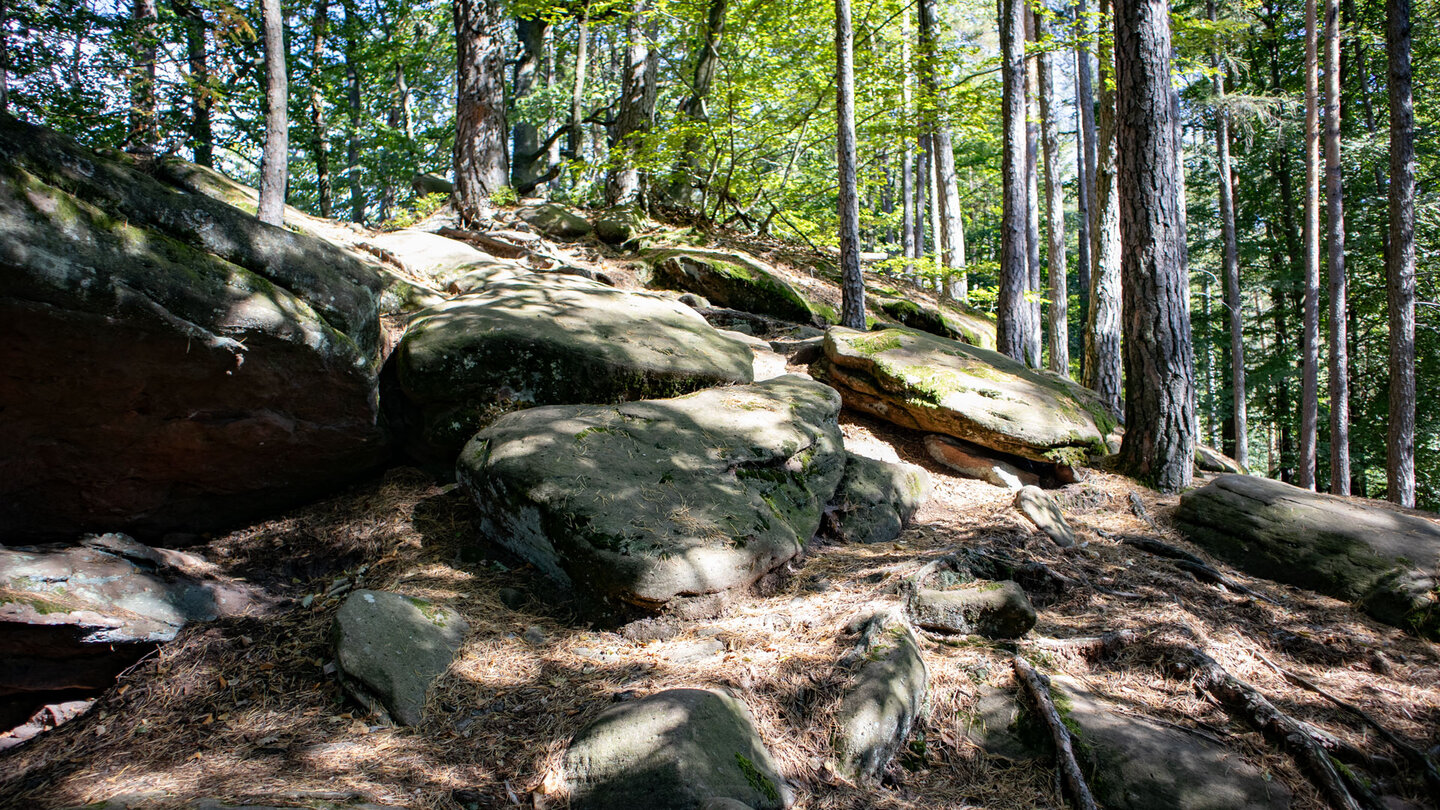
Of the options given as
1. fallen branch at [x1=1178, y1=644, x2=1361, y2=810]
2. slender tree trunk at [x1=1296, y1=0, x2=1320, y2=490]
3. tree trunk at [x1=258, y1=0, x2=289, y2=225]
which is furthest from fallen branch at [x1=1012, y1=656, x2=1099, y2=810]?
slender tree trunk at [x1=1296, y1=0, x2=1320, y2=490]

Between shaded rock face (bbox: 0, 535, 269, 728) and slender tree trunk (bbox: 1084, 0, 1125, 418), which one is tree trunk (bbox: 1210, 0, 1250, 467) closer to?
slender tree trunk (bbox: 1084, 0, 1125, 418)

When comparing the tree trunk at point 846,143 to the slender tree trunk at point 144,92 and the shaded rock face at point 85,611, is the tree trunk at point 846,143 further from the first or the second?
the slender tree trunk at point 144,92

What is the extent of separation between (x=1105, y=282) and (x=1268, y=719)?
287 inches

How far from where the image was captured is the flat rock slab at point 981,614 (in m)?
3.82

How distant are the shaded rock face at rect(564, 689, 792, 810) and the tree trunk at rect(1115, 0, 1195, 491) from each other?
206 inches

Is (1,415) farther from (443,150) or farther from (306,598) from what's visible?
(443,150)

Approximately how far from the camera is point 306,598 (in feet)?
13.2

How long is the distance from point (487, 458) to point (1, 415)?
100 inches

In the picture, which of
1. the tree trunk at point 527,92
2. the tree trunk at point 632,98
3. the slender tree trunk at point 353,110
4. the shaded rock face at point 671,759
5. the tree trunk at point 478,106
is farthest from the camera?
the tree trunk at point 527,92

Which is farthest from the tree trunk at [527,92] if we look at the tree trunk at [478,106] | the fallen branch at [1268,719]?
the fallen branch at [1268,719]

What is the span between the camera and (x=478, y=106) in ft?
36.7

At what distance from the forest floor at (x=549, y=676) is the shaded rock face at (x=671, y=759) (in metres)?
0.13

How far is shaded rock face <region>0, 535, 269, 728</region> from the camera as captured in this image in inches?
130

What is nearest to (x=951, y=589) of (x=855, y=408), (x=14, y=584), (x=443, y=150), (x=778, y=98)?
(x=855, y=408)
